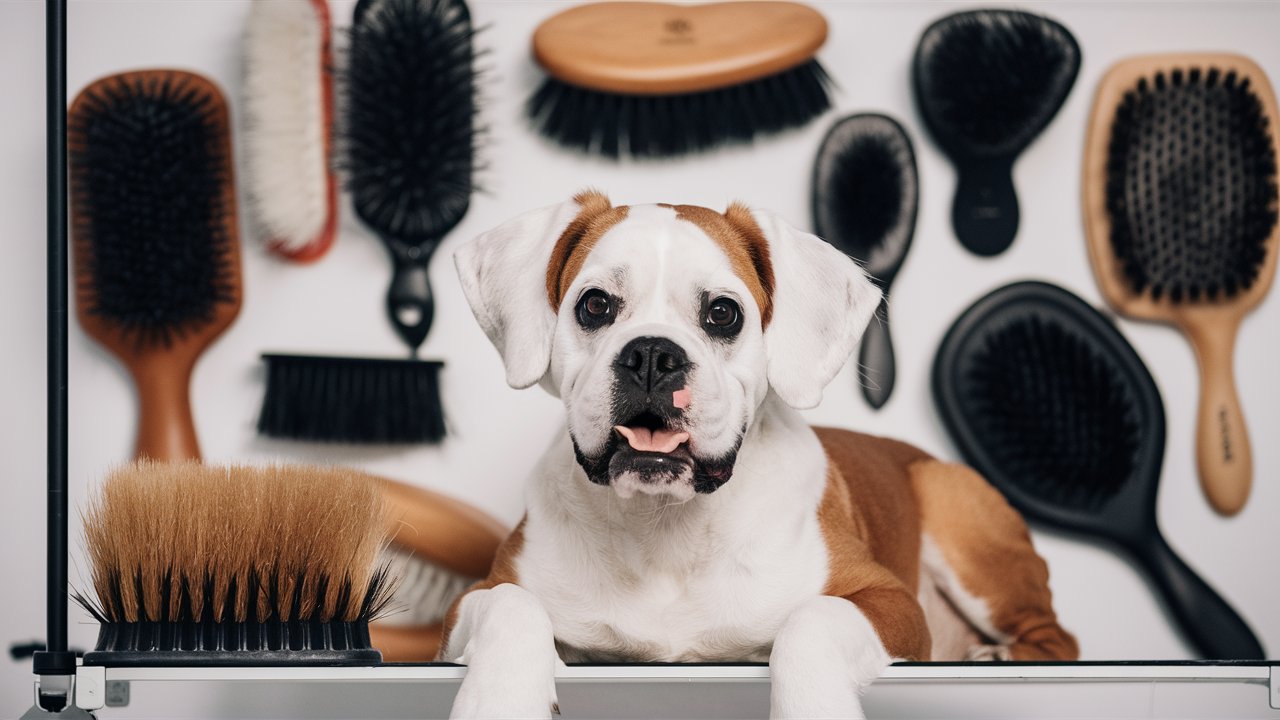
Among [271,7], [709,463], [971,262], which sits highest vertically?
[271,7]

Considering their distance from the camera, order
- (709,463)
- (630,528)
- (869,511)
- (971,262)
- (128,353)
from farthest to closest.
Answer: (971,262), (128,353), (869,511), (630,528), (709,463)

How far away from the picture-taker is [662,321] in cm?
97

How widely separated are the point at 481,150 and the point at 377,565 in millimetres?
738

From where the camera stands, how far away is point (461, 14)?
5.09 ft

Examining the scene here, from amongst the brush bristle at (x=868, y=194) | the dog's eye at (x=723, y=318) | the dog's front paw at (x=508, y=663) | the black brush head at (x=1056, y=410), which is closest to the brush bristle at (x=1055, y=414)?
the black brush head at (x=1056, y=410)

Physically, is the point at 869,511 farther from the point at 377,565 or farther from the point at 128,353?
the point at 128,353

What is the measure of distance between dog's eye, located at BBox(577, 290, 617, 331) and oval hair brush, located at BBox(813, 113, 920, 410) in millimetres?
630

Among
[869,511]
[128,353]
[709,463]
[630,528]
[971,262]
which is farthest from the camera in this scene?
[971,262]

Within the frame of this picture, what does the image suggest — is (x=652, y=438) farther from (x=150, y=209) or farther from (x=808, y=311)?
(x=150, y=209)

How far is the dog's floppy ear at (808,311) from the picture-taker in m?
1.01

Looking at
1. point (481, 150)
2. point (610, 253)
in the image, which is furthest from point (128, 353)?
point (610, 253)

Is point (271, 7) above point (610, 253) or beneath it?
above

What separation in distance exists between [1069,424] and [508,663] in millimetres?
959

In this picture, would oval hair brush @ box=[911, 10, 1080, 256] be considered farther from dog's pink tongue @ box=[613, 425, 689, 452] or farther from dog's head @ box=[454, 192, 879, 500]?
A: dog's pink tongue @ box=[613, 425, 689, 452]
